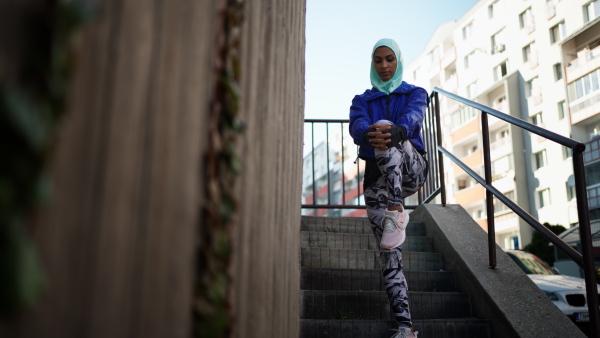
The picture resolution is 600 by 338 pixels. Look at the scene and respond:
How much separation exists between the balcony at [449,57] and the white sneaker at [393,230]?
4256cm

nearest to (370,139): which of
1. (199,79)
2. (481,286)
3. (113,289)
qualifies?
(481,286)

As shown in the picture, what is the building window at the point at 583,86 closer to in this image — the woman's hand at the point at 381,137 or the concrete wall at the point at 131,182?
the woman's hand at the point at 381,137

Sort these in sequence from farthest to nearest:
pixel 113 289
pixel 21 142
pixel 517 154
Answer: pixel 517 154 → pixel 113 289 → pixel 21 142

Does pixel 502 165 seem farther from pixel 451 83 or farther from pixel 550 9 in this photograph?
pixel 451 83

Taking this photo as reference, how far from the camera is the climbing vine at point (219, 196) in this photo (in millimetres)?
675

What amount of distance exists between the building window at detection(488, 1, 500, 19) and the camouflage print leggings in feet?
128

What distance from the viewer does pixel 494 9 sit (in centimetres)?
3881

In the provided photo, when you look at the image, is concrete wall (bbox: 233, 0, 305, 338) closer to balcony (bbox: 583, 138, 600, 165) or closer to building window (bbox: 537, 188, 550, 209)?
balcony (bbox: 583, 138, 600, 165)

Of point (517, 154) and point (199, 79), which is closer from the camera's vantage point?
point (199, 79)

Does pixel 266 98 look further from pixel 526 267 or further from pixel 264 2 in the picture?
pixel 526 267

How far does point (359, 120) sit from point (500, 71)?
123 feet

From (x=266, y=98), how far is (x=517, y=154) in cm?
3534

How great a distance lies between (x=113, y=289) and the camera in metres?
0.51

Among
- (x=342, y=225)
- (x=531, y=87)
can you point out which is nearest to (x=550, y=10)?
(x=531, y=87)
